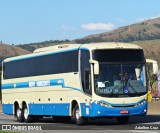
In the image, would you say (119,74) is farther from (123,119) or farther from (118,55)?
A: (123,119)

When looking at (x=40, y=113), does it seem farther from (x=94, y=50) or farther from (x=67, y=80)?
(x=94, y=50)

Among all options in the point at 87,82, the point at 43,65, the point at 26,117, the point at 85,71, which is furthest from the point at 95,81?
the point at 26,117

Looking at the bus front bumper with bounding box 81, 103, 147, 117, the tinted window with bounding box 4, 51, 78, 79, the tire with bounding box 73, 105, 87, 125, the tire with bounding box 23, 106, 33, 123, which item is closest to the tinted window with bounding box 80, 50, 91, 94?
the tinted window with bounding box 4, 51, 78, 79

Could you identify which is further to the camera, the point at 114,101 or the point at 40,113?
the point at 40,113

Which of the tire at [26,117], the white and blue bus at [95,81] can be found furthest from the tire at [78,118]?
the tire at [26,117]

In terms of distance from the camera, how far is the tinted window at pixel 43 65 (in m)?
27.5

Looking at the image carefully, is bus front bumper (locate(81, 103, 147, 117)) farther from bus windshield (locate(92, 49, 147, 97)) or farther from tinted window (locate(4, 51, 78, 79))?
tinted window (locate(4, 51, 78, 79))

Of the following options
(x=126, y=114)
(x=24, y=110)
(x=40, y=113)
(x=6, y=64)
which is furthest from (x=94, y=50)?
(x=6, y=64)

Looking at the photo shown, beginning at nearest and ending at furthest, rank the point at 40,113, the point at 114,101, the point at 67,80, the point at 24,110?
1. the point at 114,101
2. the point at 67,80
3. the point at 40,113
4. the point at 24,110

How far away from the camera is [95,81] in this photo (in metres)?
25.6

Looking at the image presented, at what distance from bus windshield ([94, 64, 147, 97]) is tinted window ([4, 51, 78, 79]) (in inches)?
66.7

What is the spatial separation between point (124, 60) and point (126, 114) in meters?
2.34

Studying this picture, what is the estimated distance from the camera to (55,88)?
96.0 feet

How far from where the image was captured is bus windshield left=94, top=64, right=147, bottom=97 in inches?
1005
